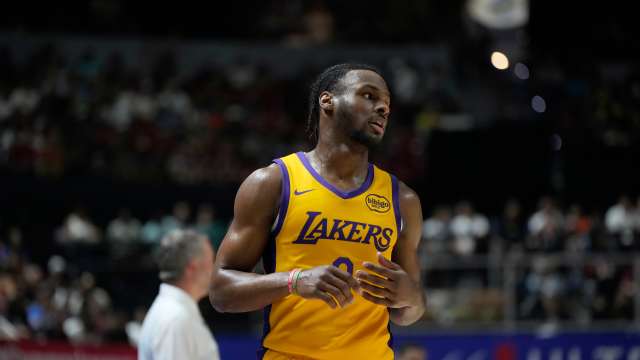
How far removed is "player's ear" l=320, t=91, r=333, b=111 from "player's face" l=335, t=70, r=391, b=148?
0.21 ft

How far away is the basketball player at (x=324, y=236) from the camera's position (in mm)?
3855

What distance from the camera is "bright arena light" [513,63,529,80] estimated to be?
20.9 metres

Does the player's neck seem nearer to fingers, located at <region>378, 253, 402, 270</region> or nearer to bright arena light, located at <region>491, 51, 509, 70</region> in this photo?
fingers, located at <region>378, 253, 402, 270</region>

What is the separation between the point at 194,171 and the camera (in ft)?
55.5

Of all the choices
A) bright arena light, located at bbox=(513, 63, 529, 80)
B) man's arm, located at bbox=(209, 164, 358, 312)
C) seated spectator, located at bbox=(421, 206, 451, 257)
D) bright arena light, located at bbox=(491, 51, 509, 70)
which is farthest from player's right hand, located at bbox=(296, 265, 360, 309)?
bright arena light, located at bbox=(513, 63, 529, 80)

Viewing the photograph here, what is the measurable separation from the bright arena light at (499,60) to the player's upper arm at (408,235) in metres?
15.7

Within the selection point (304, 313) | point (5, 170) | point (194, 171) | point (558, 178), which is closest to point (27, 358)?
point (5, 170)

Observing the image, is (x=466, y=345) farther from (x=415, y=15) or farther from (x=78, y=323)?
(x=415, y=15)

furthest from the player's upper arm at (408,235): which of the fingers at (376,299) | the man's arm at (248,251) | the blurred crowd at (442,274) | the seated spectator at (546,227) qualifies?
the seated spectator at (546,227)

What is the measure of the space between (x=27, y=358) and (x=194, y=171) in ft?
21.8

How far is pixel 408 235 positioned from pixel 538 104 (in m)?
16.6

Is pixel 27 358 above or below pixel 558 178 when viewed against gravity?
below

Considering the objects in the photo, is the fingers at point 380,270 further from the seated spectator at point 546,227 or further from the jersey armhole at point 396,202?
the seated spectator at point 546,227

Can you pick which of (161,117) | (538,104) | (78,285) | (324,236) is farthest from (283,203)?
(538,104)
